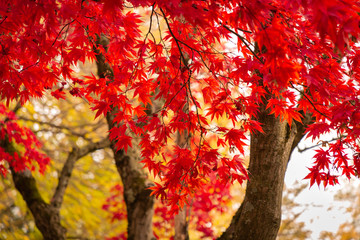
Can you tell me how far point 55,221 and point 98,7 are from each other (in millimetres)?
3801

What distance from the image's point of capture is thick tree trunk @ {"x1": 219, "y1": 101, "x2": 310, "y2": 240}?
273cm

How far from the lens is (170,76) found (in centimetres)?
263

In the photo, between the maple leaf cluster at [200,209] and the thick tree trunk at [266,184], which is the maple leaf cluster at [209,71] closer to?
the thick tree trunk at [266,184]

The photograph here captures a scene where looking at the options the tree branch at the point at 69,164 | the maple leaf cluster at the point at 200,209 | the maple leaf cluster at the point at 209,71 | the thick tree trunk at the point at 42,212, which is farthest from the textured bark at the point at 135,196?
the maple leaf cluster at the point at 200,209

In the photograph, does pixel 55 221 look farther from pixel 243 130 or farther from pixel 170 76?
pixel 243 130

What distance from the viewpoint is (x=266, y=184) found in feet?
8.98

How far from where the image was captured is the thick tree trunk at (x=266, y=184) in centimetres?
273

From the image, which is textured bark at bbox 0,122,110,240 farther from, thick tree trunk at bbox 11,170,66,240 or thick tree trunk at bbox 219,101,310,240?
thick tree trunk at bbox 219,101,310,240

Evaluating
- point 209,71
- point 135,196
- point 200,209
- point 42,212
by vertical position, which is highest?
point 200,209

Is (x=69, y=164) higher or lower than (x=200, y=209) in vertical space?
lower

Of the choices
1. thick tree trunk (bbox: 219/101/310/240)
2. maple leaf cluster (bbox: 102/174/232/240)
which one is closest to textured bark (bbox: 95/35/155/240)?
thick tree trunk (bbox: 219/101/310/240)

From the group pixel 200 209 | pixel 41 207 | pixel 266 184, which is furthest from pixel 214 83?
pixel 200 209

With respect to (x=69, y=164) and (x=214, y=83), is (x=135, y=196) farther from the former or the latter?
(x=214, y=83)

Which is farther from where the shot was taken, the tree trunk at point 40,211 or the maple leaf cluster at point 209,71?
the tree trunk at point 40,211
